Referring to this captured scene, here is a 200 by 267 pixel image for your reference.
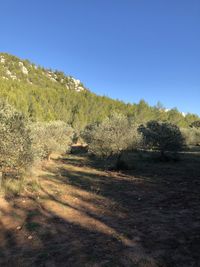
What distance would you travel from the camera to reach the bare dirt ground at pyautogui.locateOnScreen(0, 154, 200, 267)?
10.6 metres

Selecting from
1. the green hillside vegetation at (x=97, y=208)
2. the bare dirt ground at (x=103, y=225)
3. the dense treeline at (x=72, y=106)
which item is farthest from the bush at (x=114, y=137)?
the dense treeline at (x=72, y=106)

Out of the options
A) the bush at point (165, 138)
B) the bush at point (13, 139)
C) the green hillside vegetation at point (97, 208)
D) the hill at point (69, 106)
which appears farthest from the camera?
the hill at point (69, 106)

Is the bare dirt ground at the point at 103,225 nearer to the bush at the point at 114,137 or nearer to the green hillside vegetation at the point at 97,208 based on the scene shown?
the green hillside vegetation at the point at 97,208

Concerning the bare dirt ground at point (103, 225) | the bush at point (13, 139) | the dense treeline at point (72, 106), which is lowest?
the bare dirt ground at point (103, 225)

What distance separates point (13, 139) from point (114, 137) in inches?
749

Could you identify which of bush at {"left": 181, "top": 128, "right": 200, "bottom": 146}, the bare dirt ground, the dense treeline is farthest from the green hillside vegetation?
the dense treeline

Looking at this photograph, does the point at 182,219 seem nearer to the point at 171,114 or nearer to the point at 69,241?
the point at 69,241

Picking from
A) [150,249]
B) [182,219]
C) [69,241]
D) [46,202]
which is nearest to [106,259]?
[150,249]

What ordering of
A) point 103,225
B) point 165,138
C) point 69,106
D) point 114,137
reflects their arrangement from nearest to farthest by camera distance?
point 103,225
point 114,137
point 165,138
point 69,106

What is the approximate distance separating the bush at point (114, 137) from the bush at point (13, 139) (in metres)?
17.7

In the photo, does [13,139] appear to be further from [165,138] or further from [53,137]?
[165,138]

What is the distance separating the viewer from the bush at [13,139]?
60.6ft

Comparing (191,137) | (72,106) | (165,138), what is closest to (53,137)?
(165,138)

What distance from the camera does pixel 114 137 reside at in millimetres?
36500
